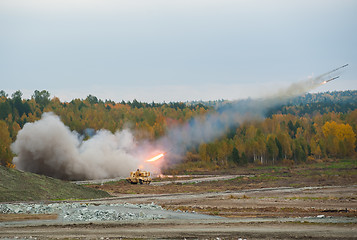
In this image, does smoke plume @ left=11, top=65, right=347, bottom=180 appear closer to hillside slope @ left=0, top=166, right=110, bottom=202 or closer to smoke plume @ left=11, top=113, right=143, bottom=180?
smoke plume @ left=11, top=113, right=143, bottom=180

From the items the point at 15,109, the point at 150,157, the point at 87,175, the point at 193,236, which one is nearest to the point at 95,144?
the point at 87,175

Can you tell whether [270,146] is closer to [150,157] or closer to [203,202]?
[150,157]

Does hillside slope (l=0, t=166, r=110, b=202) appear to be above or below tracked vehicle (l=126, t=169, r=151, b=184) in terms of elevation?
above

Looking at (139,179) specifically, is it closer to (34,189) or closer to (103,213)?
(34,189)

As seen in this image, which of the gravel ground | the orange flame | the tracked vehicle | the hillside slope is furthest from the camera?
the orange flame

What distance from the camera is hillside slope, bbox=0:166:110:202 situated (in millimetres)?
52562

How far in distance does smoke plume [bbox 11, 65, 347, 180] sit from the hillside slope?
39.9 metres

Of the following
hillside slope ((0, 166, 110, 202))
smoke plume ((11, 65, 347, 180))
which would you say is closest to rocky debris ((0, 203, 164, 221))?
hillside slope ((0, 166, 110, 202))

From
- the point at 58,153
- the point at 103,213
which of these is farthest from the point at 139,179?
the point at 103,213

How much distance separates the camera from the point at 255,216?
1432 inches

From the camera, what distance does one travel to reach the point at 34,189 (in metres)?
56.4

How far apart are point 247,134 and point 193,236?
137m

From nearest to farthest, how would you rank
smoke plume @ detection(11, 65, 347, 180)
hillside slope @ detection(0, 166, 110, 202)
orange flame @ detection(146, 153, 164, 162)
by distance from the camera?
hillside slope @ detection(0, 166, 110, 202)
smoke plume @ detection(11, 65, 347, 180)
orange flame @ detection(146, 153, 164, 162)

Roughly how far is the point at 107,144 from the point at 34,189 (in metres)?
57.0
